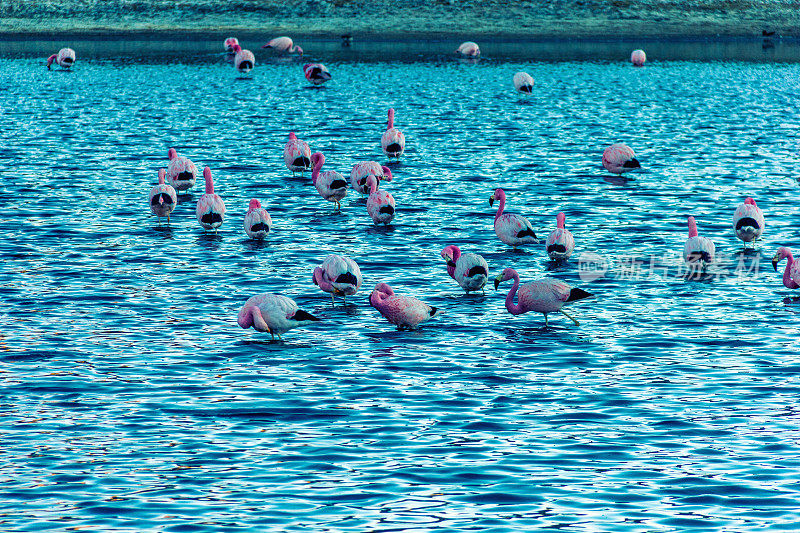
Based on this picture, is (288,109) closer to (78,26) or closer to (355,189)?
(355,189)

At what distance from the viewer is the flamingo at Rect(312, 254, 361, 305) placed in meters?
22.9

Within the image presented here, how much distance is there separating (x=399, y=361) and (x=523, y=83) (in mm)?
42027

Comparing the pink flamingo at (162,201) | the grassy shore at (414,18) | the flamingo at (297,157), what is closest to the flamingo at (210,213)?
the pink flamingo at (162,201)

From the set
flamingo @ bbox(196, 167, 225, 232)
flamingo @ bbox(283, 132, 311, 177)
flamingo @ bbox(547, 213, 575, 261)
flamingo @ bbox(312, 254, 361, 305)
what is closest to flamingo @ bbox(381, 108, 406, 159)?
flamingo @ bbox(283, 132, 311, 177)

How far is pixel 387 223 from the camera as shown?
1208 inches

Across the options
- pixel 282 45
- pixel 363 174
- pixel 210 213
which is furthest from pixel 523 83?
pixel 210 213

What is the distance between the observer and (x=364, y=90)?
2509 inches

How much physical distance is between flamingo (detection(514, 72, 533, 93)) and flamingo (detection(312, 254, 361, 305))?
38.1 meters

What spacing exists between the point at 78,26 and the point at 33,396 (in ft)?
237

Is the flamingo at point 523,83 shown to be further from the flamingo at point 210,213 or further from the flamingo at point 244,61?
the flamingo at point 210,213

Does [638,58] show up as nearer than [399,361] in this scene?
No

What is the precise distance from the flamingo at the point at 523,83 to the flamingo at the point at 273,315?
41.0 meters

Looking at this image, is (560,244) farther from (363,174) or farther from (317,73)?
(317,73)

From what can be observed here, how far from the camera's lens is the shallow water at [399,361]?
47.3ft
